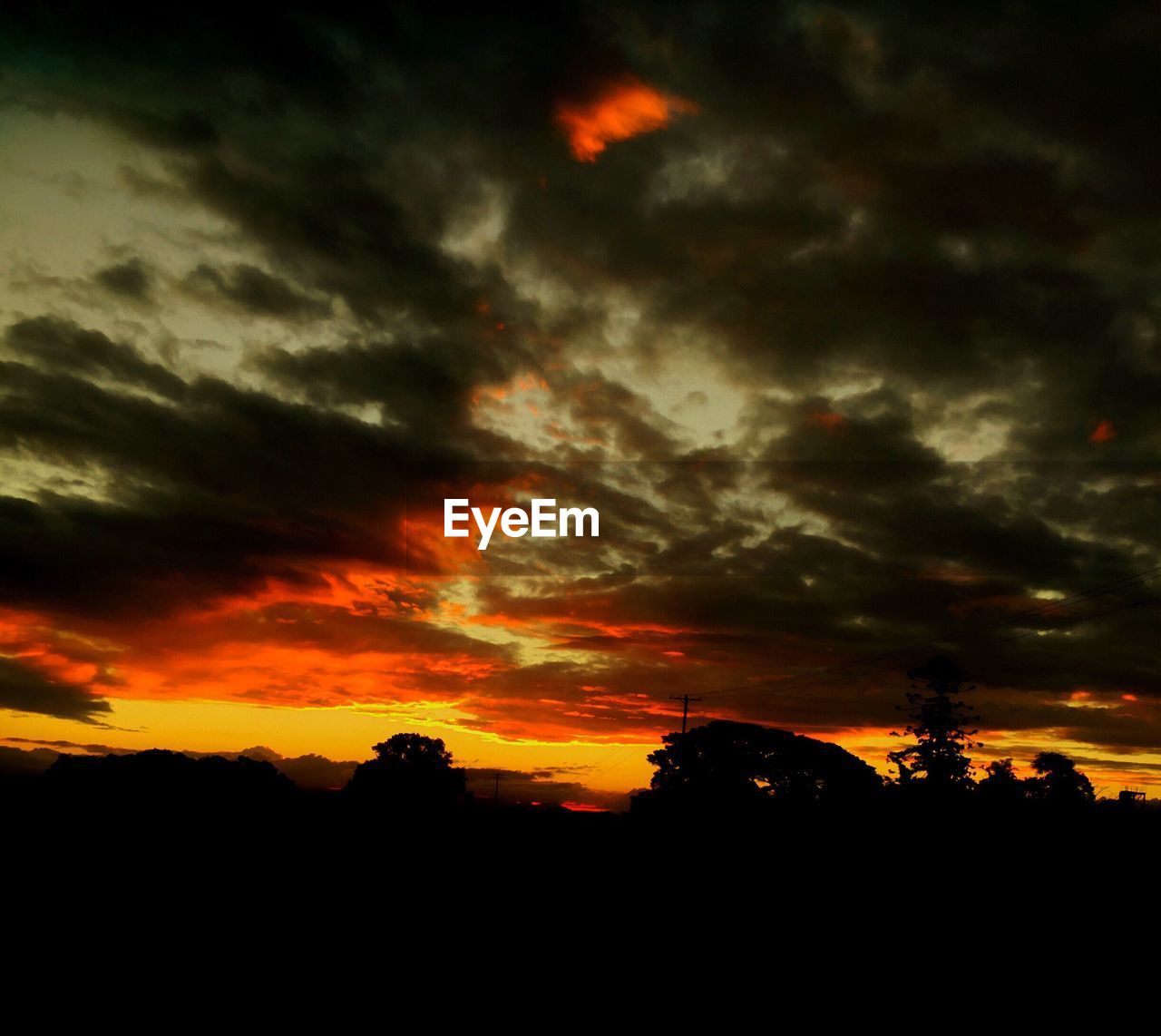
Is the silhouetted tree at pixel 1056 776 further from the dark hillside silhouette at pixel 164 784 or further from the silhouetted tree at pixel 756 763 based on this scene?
the dark hillside silhouette at pixel 164 784

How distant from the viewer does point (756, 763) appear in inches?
2576

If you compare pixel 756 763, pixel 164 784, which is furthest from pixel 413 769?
pixel 164 784

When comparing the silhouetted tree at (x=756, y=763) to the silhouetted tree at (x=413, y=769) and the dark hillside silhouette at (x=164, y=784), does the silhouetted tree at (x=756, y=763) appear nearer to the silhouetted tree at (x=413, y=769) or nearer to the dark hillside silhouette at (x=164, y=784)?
the silhouetted tree at (x=413, y=769)

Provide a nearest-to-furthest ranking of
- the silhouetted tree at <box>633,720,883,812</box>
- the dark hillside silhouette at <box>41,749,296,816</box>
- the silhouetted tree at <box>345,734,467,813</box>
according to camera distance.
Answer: the dark hillside silhouette at <box>41,749,296,816</box>, the silhouetted tree at <box>633,720,883,812</box>, the silhouetted tree at <box>345,734,467,813</box>

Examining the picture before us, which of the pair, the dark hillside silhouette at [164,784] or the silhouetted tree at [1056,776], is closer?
the dark hillside silhouette at [164,784]

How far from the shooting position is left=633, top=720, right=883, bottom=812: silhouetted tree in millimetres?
64000

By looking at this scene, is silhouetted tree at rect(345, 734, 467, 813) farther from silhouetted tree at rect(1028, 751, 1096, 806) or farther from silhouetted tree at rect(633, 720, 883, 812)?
silhouetted tree at rect(1028, 751, 1096, 806)

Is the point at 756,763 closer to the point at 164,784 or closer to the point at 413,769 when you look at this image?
the point at 413,769

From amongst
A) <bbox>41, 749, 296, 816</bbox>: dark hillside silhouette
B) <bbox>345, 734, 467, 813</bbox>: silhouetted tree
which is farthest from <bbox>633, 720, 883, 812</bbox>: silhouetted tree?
<bbox>41, 749, 296, 816</bbox>: dark hillside silhouette

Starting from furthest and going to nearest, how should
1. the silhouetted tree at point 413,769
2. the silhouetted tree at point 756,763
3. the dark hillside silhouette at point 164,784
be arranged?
the silhouetted tree at point 413,769, the silhouetted tree at point 756,763, the dark hillside silhouette at point 164,784

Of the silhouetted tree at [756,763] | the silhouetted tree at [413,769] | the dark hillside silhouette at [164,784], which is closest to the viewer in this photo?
the dark hillside silhouette at [164,784]

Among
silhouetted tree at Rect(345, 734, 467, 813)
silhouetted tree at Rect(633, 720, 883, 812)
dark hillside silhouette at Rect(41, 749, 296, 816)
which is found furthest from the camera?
silhouetted tree at Rect(345, 734, 467, 813)

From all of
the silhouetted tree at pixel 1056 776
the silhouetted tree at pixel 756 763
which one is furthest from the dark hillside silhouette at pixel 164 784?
the silhouetted tree at pixel 1056 776

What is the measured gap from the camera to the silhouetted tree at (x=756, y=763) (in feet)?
210
